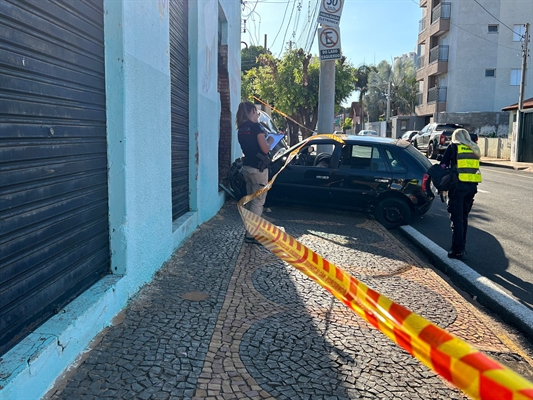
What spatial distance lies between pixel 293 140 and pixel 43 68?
2462cm

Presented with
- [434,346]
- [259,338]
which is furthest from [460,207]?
[434,346]

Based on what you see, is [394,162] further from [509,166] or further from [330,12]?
[509,166]

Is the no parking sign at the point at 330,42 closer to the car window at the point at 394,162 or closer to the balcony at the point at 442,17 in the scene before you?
the car window at the point at 394,162

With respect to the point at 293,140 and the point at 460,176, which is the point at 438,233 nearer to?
the point at 460,176

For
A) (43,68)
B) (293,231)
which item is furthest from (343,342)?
(293,231)

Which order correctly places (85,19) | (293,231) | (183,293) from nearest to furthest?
(85,19)
(183,293)
(293,231)

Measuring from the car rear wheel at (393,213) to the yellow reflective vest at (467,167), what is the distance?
7.00 ft

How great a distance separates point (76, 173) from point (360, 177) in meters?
5.67

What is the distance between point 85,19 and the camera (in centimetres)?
333

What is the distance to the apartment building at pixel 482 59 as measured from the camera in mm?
34562

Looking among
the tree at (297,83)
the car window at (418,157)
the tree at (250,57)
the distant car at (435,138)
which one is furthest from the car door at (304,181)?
the tree at (250,57)

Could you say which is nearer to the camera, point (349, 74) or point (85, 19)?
point (85, 19)

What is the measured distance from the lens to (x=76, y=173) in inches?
125

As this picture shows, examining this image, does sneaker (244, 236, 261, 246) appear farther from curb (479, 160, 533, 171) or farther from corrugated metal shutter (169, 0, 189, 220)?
curb (479, 160, 533, 171)
